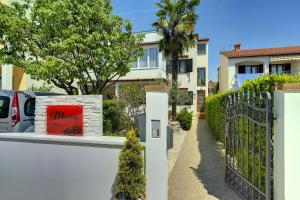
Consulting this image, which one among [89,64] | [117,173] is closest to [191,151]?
[89,64]

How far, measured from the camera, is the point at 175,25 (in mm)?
21562

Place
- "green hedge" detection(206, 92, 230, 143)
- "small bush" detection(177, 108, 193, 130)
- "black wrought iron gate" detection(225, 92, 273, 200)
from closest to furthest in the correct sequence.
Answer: "black wrought iron gate" detection(225, 92, 273, 200) → "green hedge" detection(206, 92, 230, 143) → "small bush" detection(177, 108, 193, 130)

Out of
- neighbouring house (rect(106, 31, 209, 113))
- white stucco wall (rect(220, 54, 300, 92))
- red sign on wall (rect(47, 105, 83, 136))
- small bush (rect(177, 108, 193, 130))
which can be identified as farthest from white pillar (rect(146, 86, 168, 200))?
white stucco wall (rect(220, 54, 300, 92))

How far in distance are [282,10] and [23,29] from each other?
17544mm

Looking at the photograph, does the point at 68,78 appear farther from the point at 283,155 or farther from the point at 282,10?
the point at 282,10

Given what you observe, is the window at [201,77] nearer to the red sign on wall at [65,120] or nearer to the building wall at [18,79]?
the building wall at [18,79]

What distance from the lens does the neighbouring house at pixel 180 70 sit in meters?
24.9

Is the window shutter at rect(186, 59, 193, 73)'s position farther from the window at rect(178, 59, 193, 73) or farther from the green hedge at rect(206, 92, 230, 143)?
the green hedge at rect(206, 92, 230, 143)

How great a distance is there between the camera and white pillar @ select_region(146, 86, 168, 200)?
4.66 meters

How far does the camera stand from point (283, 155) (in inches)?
172

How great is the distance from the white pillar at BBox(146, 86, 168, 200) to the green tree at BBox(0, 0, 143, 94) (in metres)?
6.89

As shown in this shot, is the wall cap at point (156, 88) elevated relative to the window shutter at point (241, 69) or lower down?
lower down

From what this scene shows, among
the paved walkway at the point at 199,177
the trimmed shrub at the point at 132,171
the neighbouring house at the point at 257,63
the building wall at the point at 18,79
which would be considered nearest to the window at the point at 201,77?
the neighbouring house at the point at 257,63

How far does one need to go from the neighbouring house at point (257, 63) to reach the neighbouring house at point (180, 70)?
10.4 feet
